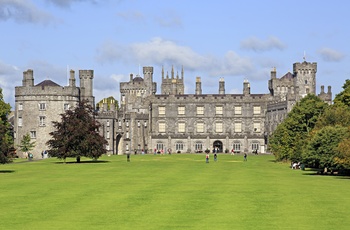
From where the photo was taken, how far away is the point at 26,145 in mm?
108625

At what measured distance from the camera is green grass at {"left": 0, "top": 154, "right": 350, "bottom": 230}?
92.1 ft

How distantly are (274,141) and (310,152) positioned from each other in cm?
3291

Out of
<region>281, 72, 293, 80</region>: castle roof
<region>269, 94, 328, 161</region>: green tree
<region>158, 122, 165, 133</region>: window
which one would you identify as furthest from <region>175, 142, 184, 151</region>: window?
<region>269, 94, 328, 161</region>: green tree

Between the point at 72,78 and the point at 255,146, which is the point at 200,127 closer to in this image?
the point at 255,146

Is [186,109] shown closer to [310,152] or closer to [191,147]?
[191,147]

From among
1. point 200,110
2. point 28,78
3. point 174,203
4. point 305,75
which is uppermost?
Answer: point 305,75

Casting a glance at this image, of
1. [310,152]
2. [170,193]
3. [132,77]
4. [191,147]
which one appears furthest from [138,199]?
[132,77]

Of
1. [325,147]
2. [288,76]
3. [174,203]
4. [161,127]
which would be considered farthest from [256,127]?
[174,203]

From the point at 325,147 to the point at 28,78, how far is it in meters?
65.8

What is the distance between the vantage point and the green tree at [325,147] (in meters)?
57.2

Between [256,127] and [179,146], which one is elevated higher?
[256,127]

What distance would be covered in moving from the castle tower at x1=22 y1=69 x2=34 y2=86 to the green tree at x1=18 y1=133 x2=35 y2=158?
8.24 m

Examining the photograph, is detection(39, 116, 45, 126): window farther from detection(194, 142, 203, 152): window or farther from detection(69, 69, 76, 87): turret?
detection(194, 142, 203, 152): window

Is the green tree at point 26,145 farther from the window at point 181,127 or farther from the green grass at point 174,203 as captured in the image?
the green grass at point 174,203
